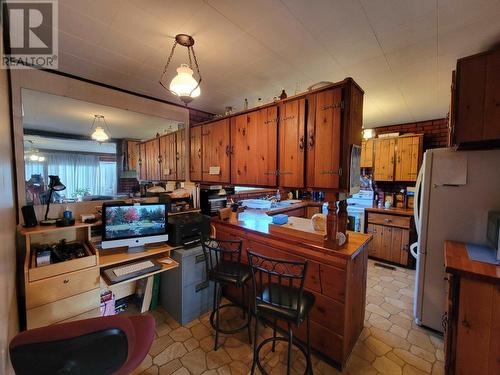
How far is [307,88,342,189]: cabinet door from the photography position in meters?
1.69

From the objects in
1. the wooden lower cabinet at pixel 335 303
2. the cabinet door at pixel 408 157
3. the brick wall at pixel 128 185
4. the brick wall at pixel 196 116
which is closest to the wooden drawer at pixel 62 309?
Result: the brick wall at pixel 128 185

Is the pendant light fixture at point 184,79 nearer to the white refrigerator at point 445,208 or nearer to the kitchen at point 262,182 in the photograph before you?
the kitchen at point 262,182

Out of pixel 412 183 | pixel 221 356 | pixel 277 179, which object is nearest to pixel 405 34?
pixel 277 179

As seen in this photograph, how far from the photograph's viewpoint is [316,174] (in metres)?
1.83

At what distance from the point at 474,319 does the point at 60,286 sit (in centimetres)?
285

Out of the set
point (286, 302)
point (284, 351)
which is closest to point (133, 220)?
point (286, 302)

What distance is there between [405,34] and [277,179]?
1.48 m

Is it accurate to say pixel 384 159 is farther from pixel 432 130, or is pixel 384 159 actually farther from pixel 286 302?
pixel 286 302

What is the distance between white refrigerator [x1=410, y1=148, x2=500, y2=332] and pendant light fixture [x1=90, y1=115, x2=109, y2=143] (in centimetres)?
335

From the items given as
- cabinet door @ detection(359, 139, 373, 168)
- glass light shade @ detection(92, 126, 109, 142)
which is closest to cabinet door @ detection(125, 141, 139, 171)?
glass light shade @ detection(92, 126, 109, 142)

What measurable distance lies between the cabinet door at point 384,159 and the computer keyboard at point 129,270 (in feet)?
13.2

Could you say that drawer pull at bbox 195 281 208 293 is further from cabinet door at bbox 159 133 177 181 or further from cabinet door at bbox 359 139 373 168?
cabinet door at bbox 359 139 373 168

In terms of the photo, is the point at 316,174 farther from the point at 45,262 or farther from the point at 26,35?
the point at 26,35

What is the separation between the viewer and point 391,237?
3525mm
